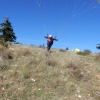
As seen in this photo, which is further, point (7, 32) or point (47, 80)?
point (7, 32)

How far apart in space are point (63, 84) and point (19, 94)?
2.06m

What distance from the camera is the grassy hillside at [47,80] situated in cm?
782

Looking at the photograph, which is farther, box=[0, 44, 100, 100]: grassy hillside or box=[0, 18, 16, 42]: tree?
box=[0, 18, 16, 42]: tree

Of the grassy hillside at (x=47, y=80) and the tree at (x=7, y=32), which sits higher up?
the tree at (x=7, y=32)

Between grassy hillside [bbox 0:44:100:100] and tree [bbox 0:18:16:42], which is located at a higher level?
tree [bbox 0:18:16:42]

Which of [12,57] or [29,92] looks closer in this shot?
[29,92]

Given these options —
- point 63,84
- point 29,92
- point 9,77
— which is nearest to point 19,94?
point 29,92

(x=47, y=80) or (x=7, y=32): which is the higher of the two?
(x=7, y=32)

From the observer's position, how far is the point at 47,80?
8977mm

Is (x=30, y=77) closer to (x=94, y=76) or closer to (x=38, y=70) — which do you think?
(x=38, y=70)

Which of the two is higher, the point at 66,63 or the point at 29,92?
the point at 66,63

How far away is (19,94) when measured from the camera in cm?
771

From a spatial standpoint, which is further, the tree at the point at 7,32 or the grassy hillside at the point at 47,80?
the tree at the point at 7,32

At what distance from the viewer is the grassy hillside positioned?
782cm
